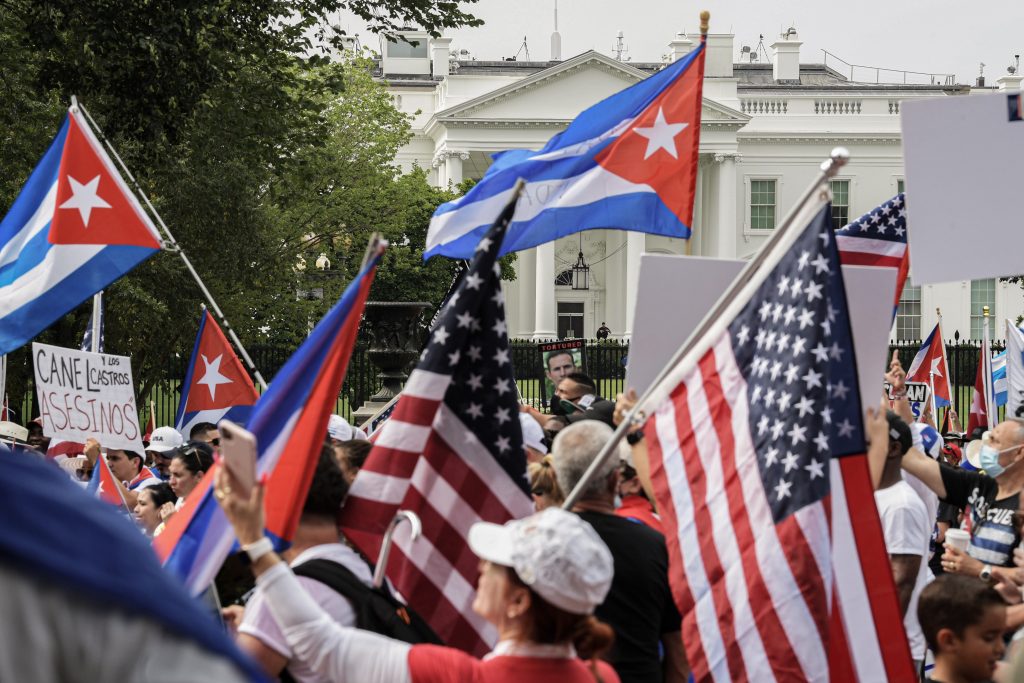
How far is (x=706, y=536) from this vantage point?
3352mm

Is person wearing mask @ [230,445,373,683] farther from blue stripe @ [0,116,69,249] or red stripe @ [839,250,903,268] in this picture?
blue stripe @ [0,116,69,249]

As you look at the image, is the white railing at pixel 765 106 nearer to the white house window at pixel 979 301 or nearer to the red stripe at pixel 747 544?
the white house window at pixel 979 301

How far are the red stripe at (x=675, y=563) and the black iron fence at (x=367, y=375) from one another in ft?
48.9

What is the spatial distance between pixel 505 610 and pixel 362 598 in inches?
24.7

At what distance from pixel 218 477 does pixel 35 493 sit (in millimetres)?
1580

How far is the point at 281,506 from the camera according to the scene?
315cm

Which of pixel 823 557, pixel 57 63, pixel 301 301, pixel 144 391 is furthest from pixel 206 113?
pixel 823 557

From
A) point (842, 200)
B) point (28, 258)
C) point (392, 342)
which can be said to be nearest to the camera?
point (28, 258)

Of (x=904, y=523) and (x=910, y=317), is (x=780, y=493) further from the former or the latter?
(x=910, y=317)

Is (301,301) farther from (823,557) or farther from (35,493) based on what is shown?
(35,493)

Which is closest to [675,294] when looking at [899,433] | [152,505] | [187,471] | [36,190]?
[899,433]

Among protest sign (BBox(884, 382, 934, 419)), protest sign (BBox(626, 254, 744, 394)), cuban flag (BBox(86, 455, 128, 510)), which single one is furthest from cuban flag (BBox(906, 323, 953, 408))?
protest sign (BBox(626, 254, 744, 394))

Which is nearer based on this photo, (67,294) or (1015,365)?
(67,294)

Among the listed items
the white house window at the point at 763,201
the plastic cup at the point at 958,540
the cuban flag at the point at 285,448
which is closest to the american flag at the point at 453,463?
the cuban flag at the point at 285,448
